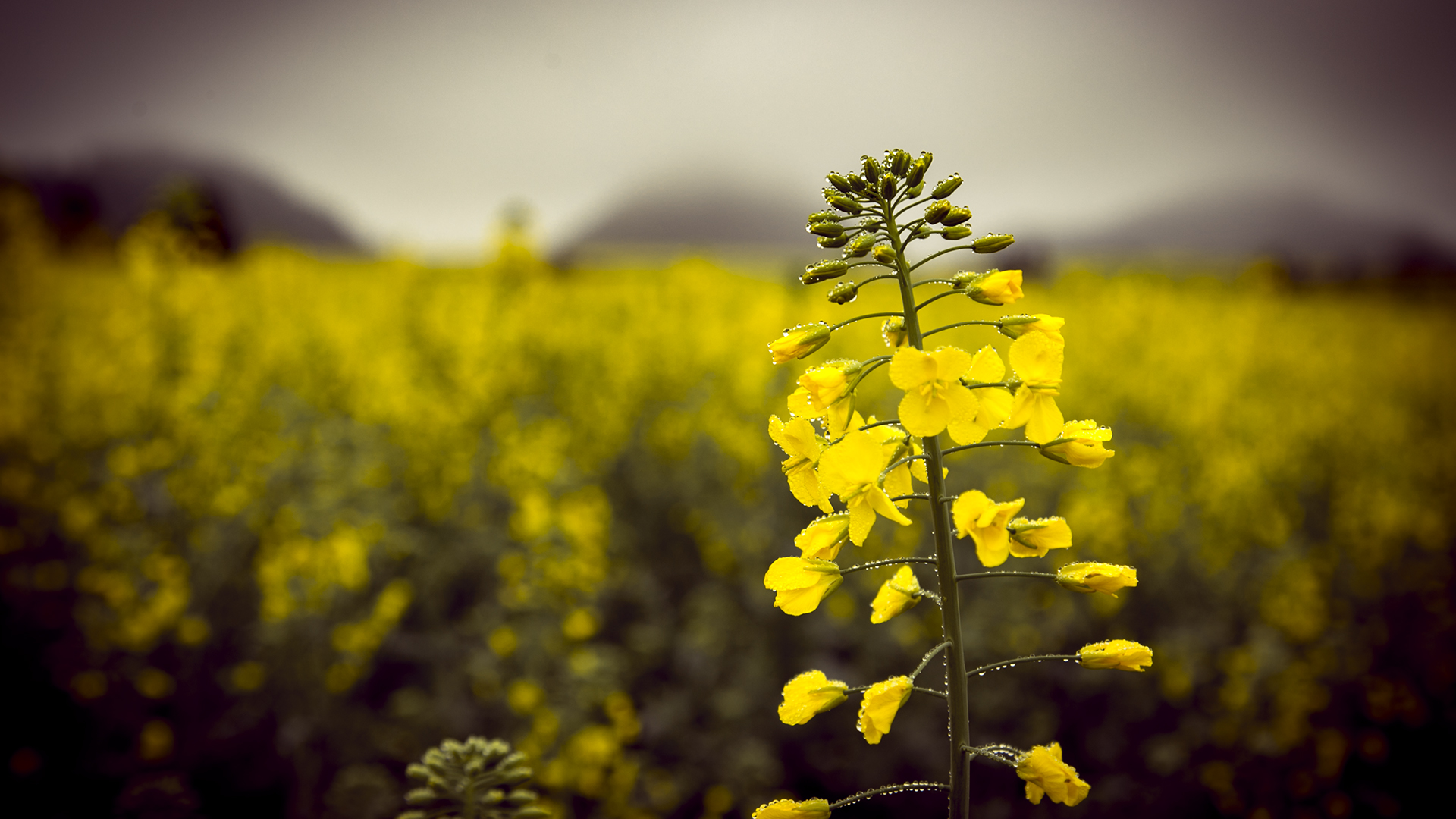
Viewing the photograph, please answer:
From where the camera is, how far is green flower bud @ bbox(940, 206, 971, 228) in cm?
90

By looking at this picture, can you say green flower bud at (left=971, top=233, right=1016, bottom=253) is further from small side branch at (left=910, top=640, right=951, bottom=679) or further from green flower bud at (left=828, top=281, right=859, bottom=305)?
small side branch at (left=910, top=640, right=951, bottom=679)

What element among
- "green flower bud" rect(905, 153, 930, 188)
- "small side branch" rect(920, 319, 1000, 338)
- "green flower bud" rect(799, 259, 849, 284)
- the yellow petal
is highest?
"green flower bud" rect(905, 153, 930, 188)

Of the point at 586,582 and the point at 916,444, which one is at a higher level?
the point at 916,444

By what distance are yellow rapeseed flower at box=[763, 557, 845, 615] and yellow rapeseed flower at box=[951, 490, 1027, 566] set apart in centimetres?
17

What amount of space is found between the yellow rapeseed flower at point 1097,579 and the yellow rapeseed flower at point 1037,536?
2.2 inches

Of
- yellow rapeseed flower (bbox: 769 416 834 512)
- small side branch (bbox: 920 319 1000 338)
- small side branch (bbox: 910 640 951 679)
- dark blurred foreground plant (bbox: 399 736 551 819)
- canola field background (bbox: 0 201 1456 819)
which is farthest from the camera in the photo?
canola field background (bbox: 0 201 1456 819)

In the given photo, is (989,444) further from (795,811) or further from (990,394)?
(795,811)

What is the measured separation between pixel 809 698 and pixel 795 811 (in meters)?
→ 0.14

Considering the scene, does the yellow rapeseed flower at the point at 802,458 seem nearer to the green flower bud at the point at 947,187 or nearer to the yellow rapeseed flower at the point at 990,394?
the yellow rapeseed flower at the point at 990,394

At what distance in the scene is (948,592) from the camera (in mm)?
880

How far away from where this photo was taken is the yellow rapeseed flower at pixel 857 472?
2.79 ft

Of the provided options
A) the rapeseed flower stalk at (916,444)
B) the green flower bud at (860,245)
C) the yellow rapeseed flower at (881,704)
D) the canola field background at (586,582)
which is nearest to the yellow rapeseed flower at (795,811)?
the rapeseed flower stalk at (916,444)

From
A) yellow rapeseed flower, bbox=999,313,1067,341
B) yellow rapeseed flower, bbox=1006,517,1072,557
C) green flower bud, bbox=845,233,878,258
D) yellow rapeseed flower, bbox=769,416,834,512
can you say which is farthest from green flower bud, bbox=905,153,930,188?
yellow rapeseed flower, bbox=1006,517,1072,557

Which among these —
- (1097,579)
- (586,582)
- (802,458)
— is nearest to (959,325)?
(802,458)
